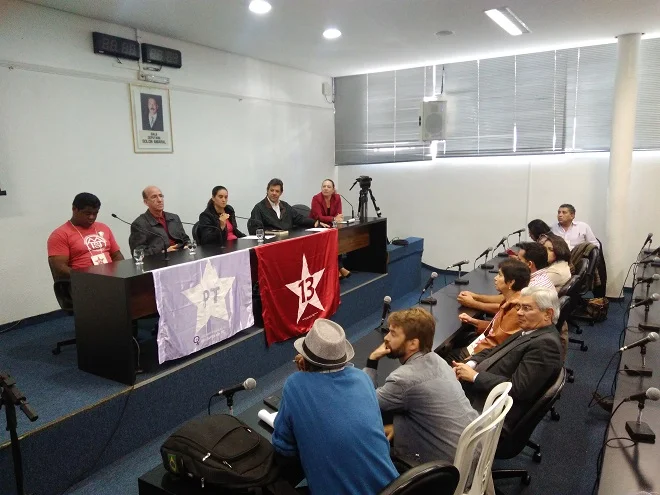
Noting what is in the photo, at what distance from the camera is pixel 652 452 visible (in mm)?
1648

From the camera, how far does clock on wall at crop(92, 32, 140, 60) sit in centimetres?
431

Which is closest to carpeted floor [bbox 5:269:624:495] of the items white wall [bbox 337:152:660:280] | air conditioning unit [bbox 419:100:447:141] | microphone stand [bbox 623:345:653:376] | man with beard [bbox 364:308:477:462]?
microphone stand [bbox 623:345:653:376]

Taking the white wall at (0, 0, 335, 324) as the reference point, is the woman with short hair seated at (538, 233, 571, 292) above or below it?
below

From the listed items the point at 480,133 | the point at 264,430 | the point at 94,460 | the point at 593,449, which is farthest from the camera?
the point at 480,133

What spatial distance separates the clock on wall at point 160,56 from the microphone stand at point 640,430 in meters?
4.80

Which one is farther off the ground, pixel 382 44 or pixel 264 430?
pixel 382 44

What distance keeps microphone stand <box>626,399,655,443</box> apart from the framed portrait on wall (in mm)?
4505

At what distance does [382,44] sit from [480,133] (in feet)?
6.25

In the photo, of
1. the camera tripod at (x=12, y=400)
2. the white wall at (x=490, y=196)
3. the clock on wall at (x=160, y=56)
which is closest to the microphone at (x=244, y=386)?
the camera tripod at (x=12, y=400)

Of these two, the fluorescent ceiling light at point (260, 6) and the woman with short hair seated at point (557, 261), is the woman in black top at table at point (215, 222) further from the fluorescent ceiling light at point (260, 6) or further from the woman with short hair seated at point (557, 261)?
the woman with short hair seated at point (557, 261)

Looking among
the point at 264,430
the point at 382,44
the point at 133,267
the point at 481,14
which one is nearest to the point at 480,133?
the point at 382,44

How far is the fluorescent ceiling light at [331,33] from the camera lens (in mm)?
4684

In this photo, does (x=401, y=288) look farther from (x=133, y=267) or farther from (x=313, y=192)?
(x=133, y=267)

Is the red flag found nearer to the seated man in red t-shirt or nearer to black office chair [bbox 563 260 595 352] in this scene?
the seated man in red t-shirt
